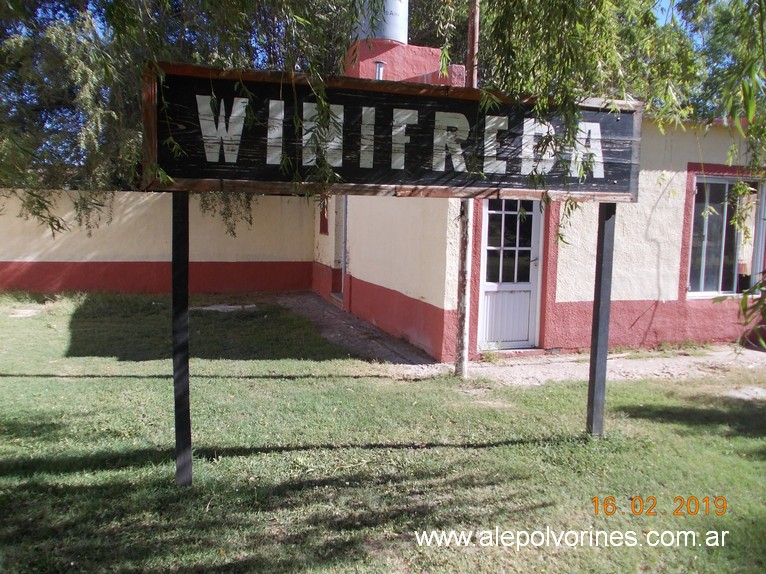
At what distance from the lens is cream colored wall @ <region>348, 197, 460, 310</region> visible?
25.7 feet

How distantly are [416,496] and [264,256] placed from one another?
12.0m

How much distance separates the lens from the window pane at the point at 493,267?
823 cm

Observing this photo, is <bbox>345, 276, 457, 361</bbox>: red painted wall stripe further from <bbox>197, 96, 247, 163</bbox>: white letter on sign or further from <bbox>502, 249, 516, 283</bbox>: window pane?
<bbox>197, 96, 247, 163</bbox>: white letter on sign

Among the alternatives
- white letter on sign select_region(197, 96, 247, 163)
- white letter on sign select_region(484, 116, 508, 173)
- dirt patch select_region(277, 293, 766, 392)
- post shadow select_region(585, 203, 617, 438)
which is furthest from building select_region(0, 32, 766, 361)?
white letter on sign select_region(197, 96, 247, 163)

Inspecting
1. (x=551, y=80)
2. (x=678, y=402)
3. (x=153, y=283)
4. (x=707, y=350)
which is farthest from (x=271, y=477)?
(x=153, y=283)

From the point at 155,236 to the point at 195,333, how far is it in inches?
206

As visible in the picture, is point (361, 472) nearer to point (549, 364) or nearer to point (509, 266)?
point (549, 364)

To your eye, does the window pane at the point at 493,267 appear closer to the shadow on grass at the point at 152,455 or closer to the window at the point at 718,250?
the window at the point at 718,250

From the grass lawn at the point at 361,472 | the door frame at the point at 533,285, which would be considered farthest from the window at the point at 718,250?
the door frame at the point at 533,285

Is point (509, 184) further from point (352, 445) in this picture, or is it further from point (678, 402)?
point (678, 402)

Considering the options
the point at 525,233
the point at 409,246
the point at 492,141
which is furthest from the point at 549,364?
the point at 492,141

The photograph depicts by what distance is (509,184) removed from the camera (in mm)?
4363

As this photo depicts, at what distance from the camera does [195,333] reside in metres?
10.1
